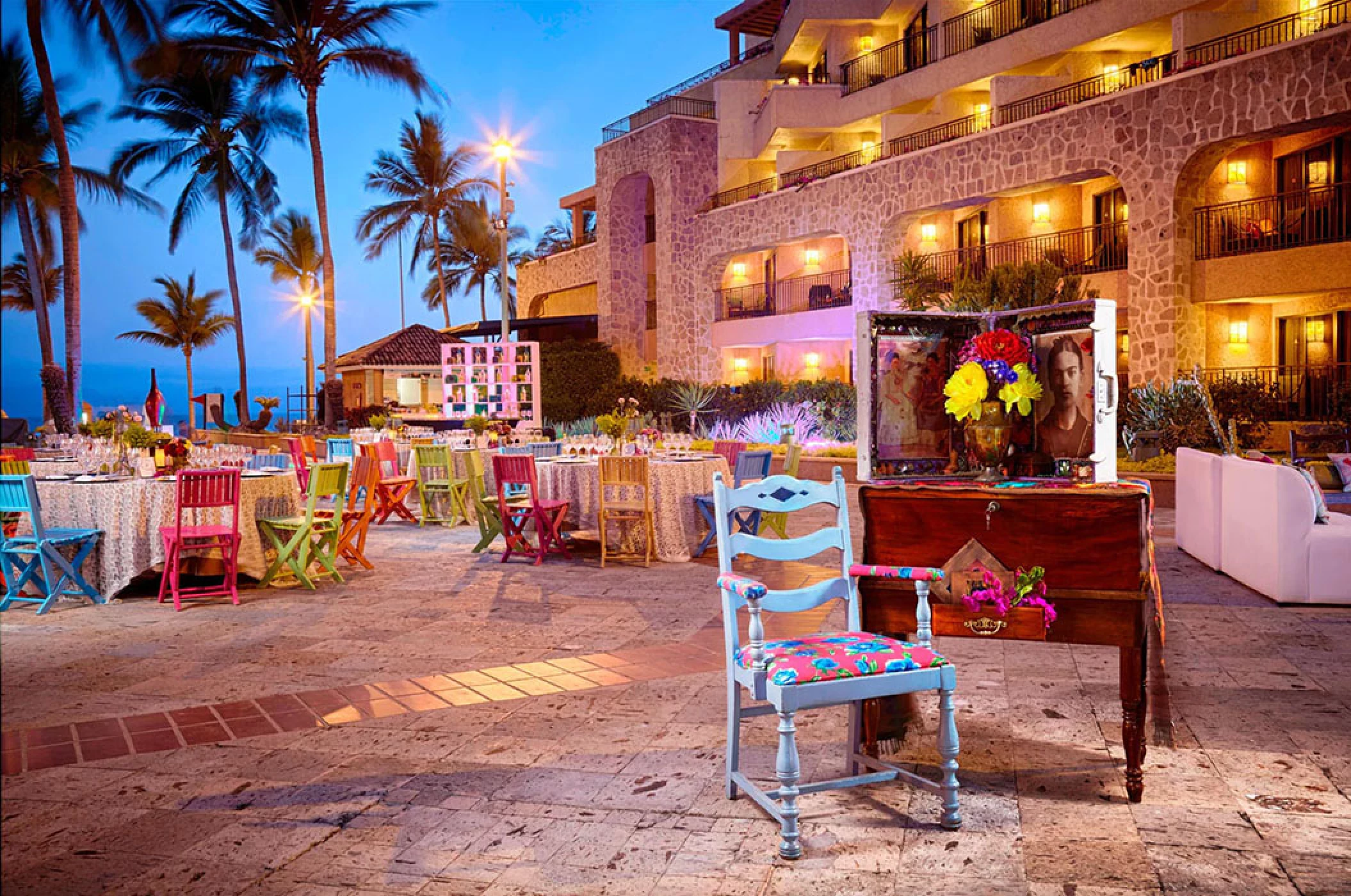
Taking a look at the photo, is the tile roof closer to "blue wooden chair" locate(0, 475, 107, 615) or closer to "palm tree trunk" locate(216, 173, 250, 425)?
"palm tree trunk" locate(216, 173, 250, 425)

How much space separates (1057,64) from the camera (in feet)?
66.9

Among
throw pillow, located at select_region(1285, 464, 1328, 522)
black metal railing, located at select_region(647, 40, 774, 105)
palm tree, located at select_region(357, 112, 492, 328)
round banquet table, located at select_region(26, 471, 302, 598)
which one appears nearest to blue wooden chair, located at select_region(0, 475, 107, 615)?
round banquet table, located at select_region(26, 471, 302, 598)

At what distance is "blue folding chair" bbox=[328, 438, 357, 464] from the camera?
13289 millimetres

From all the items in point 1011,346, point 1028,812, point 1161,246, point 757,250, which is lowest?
point 1028,812

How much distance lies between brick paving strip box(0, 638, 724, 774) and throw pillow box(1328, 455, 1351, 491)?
6.50 meters

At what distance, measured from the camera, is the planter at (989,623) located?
3.43 meters

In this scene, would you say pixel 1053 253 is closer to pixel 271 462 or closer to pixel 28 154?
pixel 271 462

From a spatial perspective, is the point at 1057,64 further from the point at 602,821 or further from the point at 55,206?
the point at 55,206

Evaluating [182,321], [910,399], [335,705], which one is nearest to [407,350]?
[182,321]

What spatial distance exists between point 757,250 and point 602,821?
2404cm

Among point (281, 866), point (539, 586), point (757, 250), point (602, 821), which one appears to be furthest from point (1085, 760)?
point (757, 250)

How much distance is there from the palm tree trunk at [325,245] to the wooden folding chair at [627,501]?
563 inches

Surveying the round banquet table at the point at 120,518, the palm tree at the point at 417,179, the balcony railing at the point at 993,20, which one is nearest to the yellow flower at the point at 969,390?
the round banquet table at the point at 120,518

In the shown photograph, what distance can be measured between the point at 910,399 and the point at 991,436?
0.33m
